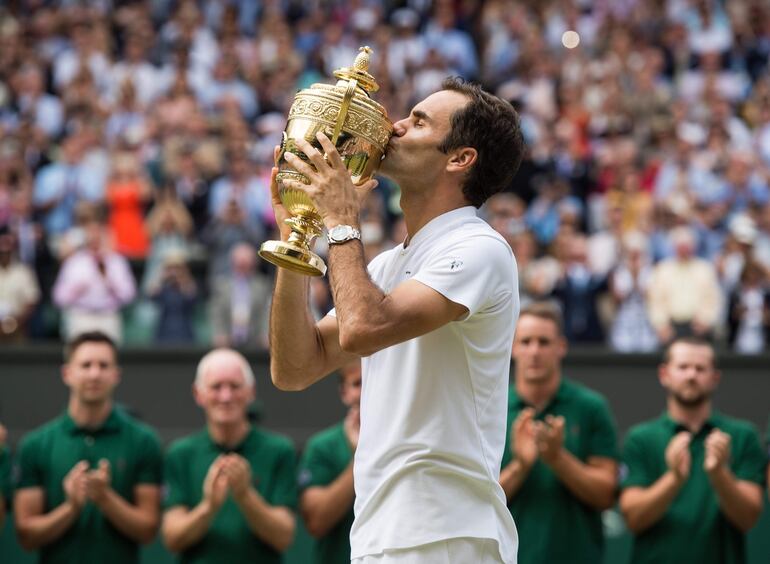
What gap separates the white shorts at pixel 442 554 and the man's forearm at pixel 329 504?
293 cm

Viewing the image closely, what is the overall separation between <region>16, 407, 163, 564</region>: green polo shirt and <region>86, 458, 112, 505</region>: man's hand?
1.04ft

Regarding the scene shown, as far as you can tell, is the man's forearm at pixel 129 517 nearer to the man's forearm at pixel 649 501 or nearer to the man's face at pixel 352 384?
the man's face at pixel 352 384

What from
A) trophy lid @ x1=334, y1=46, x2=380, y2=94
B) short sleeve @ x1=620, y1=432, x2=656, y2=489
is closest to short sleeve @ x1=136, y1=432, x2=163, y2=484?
short sleeve @ x1=620, y1=432, x2=656, y2=489

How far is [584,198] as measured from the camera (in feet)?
41.6

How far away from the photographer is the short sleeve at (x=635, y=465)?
6621 mm

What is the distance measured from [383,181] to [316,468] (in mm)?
5651

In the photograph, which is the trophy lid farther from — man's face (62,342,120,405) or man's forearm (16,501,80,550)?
man's forearm (16,501,80,550)

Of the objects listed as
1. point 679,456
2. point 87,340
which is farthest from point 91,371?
point 679,456

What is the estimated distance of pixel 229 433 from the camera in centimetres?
673

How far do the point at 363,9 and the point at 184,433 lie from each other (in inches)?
308

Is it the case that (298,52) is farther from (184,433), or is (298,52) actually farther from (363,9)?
(184,433)

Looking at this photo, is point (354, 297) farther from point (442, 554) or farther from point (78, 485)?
point (78, 485)

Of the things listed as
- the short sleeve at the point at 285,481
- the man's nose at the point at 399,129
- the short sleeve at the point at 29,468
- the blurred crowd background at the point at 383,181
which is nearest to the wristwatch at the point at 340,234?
the man's nose at the point at 399,129

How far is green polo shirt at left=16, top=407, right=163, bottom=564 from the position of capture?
6.64 m
